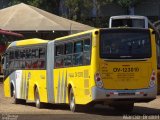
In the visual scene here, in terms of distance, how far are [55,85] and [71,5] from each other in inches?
1803

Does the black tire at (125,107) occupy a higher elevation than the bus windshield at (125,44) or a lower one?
lower

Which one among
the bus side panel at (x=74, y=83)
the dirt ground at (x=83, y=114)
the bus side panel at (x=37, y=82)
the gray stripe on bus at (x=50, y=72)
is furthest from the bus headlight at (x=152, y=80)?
the bus side panel at (x=37, y=82)

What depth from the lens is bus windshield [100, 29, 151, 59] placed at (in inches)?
744

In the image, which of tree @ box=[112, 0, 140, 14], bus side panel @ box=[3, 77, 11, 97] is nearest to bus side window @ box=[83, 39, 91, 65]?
bus side panel @ box=[3, 77, 11, 97]

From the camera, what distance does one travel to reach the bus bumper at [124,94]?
733 inches

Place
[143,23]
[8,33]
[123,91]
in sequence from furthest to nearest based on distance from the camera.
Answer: [8,33] < [143,23] < [123,91]

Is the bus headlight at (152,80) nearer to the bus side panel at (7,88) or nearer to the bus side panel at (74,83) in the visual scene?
the bus side panel at (74,83)

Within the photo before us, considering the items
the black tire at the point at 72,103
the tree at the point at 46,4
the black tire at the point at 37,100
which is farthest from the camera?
the tree at the point at 46,4

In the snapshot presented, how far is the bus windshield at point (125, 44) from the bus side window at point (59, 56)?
3.01 metres

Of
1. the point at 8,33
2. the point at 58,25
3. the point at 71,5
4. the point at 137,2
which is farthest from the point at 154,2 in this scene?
the point at 8,33

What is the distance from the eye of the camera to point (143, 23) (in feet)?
115

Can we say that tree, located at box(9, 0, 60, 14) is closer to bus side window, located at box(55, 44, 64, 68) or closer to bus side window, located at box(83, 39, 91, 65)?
bus side window, located at box(55, 44, 64, 68)

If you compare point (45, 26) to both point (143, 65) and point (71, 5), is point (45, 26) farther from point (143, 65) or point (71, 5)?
point (143, 65)

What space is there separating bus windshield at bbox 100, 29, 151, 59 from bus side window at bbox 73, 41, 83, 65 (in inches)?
46.8
